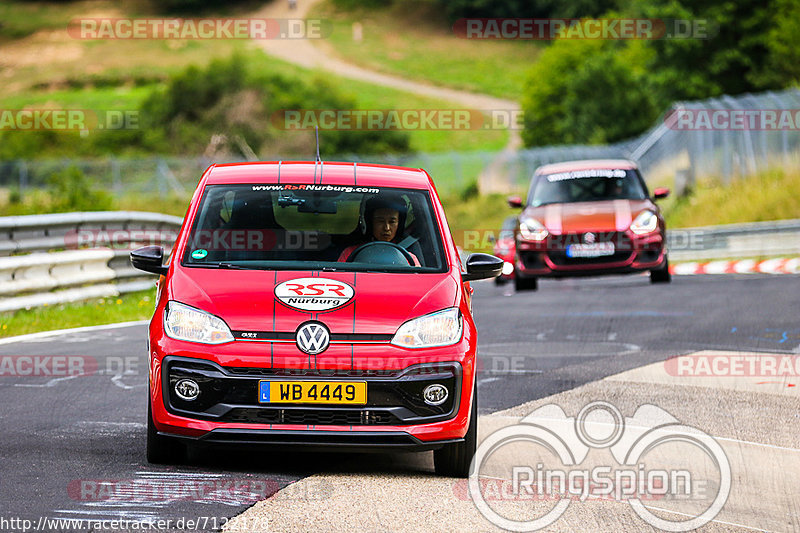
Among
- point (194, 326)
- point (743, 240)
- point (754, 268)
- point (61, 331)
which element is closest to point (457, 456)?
point (194, 326)

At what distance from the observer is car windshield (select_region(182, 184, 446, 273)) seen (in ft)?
24.9

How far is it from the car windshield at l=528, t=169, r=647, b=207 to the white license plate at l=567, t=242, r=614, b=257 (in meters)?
1.29

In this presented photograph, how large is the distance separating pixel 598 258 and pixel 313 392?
1137cm

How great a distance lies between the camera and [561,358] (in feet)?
38.9

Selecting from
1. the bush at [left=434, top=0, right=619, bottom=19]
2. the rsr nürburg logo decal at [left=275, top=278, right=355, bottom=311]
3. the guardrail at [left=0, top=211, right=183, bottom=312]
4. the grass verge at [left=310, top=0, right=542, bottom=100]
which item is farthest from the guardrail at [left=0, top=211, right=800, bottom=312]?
the bush at [left=434, top=0, right=619, bottom=19]

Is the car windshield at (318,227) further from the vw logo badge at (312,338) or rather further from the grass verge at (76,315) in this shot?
the grass verge at (76,315)

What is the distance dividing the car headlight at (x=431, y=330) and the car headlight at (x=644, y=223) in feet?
36.1

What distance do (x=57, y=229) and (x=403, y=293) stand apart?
1001 cm

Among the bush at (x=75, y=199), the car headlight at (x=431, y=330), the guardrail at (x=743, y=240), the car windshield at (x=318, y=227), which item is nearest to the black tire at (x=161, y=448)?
the car windshield at (x=318, y=227)

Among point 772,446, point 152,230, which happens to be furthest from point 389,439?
point 152,230

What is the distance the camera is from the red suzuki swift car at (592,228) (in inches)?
698

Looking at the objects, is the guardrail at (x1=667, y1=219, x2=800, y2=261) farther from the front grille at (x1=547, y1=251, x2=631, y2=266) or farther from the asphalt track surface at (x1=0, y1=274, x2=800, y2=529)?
the front grille at (x1=547, y1=251, x2=631, y2=266)

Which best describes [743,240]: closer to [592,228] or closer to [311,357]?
[592,228]

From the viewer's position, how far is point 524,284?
768 inches
